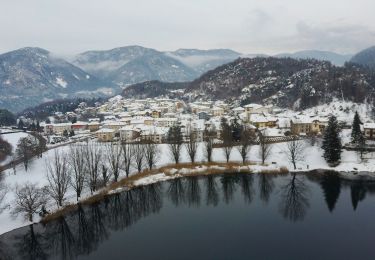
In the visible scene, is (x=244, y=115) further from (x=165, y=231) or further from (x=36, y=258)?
(x=36, y=258)

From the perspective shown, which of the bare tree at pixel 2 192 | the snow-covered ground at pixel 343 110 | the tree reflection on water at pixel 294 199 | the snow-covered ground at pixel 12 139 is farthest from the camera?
the snow-covered ground at pixel 343 110

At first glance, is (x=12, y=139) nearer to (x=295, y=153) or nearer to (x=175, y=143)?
(x=175, y=143)

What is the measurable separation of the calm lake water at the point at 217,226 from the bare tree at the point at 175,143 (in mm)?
7984

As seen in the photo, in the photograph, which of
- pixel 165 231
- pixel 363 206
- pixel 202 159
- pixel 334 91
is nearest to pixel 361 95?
pixel 334 91

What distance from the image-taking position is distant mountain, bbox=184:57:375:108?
286 feet

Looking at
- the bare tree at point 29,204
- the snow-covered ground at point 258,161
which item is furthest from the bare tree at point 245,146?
the bare tree at point 29,204

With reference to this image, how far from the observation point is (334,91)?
287 feet

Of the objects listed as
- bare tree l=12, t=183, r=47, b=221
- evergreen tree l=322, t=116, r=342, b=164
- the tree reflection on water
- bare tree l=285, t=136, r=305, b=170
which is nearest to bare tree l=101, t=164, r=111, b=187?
bare tree l=12, t=183, r=47, b=221

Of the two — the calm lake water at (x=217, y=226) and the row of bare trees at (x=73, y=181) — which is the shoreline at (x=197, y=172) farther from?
the calm lake water at (x=217, y=226)

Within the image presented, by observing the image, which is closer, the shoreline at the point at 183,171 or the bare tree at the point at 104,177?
the bare tree at the point at 104,177

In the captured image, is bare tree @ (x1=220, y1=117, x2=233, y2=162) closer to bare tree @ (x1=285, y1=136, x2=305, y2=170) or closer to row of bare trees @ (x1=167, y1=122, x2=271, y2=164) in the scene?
row of bare trees @ (x1=167, y1=122, x2=271, y2=164)

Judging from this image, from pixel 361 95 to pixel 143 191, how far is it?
6566 centimetres

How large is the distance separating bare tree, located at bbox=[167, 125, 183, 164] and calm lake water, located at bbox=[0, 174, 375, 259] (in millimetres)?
7984

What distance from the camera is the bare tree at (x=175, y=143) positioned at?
1761 inches
